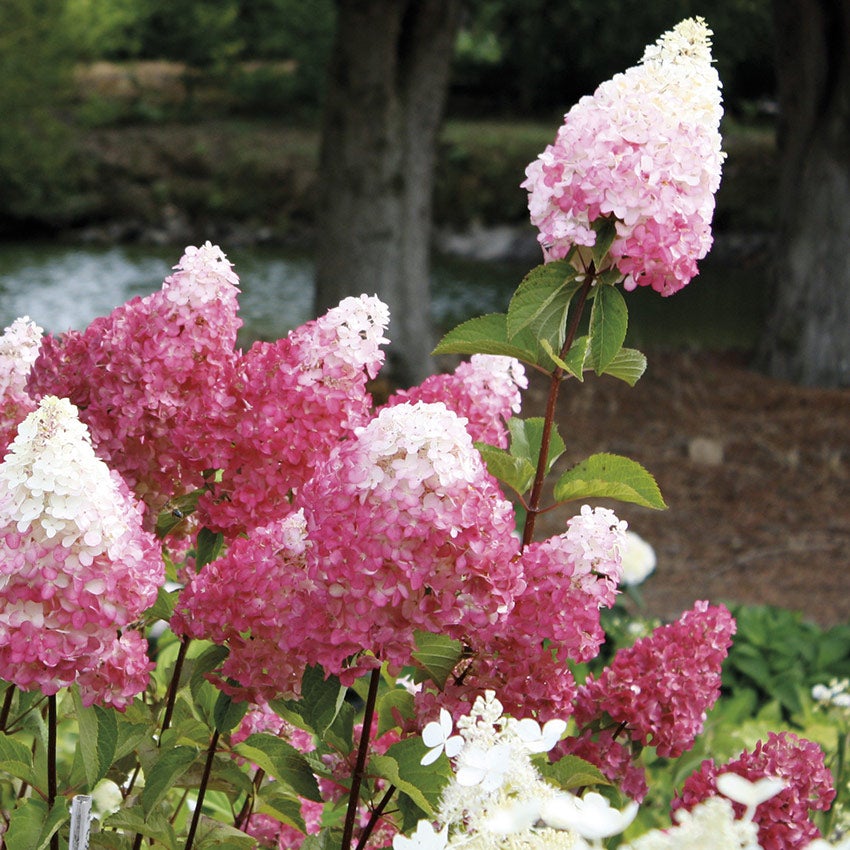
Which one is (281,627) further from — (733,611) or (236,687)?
(733,611)

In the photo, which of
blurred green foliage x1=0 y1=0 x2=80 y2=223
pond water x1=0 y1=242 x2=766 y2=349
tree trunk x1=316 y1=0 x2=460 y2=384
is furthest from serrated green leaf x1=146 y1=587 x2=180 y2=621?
blurred green foliage x1=0 y1=0 x2=80 y2=223

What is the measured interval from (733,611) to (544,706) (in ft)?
10.0

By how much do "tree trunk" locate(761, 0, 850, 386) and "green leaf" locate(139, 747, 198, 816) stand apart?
7413 mm

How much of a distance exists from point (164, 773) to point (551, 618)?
0.48 meters

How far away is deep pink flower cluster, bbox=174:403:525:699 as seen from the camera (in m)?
1.20

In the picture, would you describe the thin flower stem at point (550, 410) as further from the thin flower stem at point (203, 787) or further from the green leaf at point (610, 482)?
the thin flower stem at point (203, 787)

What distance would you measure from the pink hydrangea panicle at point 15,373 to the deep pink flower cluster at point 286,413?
0.94ft

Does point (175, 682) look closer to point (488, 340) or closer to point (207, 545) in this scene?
point (207, 545)

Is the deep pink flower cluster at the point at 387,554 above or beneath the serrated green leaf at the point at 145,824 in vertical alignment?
above

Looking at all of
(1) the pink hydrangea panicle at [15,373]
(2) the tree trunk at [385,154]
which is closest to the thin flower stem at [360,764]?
(1) the pink hydrangea panicle at [15,373]

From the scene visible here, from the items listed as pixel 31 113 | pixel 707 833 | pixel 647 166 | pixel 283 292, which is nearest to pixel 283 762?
pixel 647 166

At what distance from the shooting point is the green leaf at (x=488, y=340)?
1.56 metres

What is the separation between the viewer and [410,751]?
1431 millimetres

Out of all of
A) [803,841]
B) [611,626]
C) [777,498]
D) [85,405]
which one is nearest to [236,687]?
[85,405]
